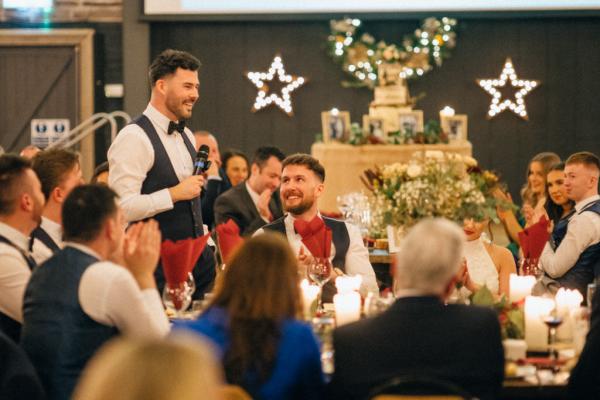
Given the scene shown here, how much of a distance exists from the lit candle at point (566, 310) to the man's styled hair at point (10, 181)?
6.25ft

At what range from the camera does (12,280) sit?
362 cm

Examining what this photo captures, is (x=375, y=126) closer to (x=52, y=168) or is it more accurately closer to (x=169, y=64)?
(x=169, y=64)

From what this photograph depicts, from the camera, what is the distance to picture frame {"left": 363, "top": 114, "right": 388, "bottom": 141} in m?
9.62

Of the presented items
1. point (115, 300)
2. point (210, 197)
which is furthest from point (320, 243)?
point (210, 197)

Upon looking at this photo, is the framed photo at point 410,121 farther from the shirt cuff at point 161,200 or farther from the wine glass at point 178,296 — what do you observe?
the wine glass at point 178,296

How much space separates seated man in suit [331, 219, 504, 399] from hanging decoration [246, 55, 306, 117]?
29.0ft

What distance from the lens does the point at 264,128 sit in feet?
Answer: 38.8

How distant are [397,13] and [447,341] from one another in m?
8.62

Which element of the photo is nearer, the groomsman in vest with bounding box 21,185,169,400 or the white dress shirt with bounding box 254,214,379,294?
the groomsman in vest with bounding box 21,185,169,400

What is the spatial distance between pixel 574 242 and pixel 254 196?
254cm

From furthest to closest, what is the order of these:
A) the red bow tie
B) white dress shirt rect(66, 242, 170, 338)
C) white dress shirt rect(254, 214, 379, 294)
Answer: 1. white dress shirt rect(254, 214, 379, 294)
2. the red bow tie
3. white dress shirt rect(66, 242, 170, 338)

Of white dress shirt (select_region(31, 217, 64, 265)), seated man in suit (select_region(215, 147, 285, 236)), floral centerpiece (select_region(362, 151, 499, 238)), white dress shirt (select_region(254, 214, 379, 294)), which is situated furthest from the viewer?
seated man in suit (select_region(215, 147, 285, 236))

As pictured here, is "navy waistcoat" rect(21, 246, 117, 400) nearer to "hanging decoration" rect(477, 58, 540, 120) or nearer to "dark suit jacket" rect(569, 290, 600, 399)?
"dark suit jacket" rect(569, 290, 600, 399)

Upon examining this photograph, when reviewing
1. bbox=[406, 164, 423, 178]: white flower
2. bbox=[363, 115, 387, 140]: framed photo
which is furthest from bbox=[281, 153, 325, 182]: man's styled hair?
bbox=[363, 115, 387, 140]: framed photo
